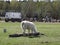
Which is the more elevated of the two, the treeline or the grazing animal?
the grazing animal

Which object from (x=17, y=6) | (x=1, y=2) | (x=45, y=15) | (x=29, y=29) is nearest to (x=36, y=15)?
(x=45, y=15)

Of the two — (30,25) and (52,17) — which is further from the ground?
(30,25)

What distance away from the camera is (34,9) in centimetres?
10044

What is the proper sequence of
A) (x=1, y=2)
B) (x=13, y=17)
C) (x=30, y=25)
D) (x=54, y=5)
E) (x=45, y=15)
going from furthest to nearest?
(x=1, y=2) → (x=54, y=5) → (x=45, y=15) → (x=13, y=17) → (x=30, y=25)

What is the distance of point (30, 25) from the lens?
81.3 feet

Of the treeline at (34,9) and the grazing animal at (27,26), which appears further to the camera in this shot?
the treeline at (34,9)

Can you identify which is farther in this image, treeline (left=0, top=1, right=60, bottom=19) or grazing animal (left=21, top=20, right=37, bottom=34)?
treeline (left=0, top=1, right=60, bottom=19)

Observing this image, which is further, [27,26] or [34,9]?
[34,9]

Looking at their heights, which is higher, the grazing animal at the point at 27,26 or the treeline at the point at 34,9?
the grazing animal at the point at 27,26

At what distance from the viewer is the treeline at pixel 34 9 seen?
95.5m

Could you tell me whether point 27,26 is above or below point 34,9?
above

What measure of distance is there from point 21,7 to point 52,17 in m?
13.6

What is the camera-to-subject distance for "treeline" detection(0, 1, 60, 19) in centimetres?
9550

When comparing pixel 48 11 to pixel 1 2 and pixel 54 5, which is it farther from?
pixel 1 2
